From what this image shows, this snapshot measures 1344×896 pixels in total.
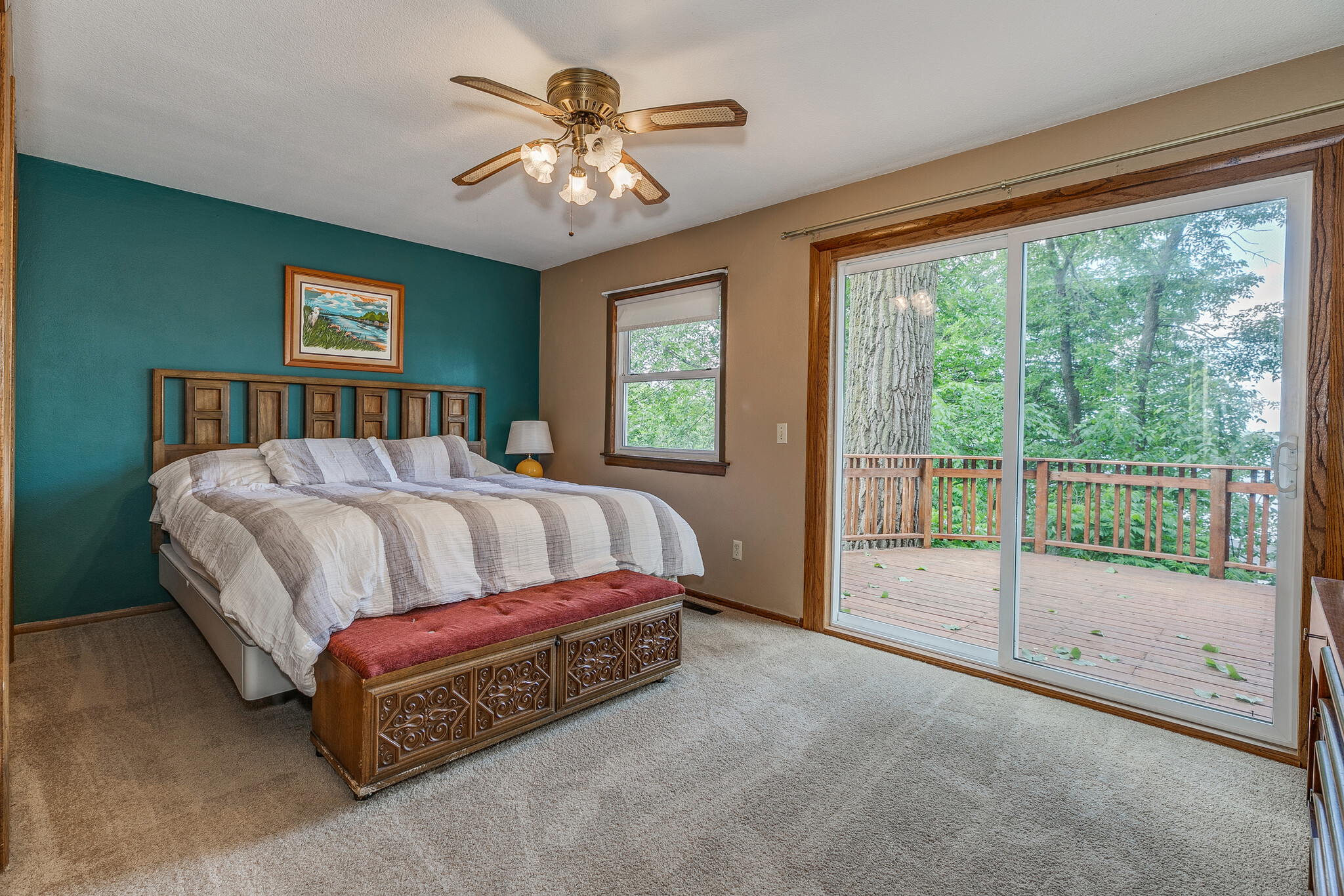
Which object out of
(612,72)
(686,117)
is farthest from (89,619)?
(686,117)

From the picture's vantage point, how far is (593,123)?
2.32 m

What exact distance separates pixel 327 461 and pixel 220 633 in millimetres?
1259

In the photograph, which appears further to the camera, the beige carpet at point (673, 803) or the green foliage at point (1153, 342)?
the green foliage at point (1153, 342)

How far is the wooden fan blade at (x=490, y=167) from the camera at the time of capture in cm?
233

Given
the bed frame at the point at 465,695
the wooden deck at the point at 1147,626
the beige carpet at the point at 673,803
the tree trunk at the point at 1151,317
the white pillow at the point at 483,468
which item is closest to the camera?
the beige carpet at the point at 673,803

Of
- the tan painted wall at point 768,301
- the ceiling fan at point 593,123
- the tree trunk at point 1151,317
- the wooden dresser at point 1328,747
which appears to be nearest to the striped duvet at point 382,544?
the tan painted wall at point 768,301

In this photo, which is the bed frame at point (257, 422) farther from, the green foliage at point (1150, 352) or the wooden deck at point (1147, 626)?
the green foliage at point (1150, 352)

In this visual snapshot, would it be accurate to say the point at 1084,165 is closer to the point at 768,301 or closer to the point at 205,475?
the point at 768,301

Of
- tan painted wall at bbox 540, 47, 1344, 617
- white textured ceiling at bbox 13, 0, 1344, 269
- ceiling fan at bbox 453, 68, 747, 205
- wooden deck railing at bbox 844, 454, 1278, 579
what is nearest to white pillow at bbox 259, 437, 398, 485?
white textured ceiling at bbox 13, 0, 1344, 269

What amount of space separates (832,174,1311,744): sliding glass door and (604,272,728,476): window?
3.02 ft

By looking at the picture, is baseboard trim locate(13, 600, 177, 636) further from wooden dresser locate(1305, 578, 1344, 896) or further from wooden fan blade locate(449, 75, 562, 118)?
wooden dresser locate(1305, 578, 1344, 896)

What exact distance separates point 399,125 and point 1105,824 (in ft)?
11.7

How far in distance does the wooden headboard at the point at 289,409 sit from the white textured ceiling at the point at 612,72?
45.4 inches

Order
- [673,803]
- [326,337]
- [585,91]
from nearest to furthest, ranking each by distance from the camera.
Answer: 1. [673,803]
2. [585,91]
3. [326,337]
